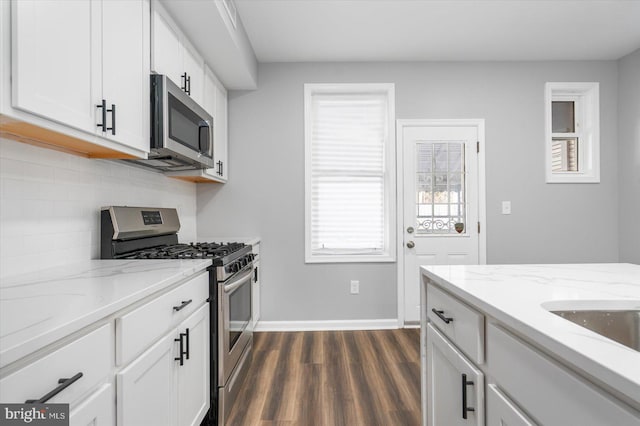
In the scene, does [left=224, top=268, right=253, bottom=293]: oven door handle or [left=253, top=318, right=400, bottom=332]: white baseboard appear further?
[left=253, top=318, right=400, bottom=332]: white baseboard

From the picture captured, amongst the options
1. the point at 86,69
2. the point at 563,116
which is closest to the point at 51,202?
the point at 86,69

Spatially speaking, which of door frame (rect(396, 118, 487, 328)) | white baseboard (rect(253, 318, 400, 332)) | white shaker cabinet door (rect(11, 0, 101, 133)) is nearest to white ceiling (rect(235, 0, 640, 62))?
door frame (rect(396, 118, 487, 328))

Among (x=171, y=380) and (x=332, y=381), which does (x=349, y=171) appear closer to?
(x=332, y=381)

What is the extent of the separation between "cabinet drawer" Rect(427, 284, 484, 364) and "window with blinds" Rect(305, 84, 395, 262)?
1.94m

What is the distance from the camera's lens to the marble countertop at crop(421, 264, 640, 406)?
55cm

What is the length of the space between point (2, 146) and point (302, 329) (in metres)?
2.65

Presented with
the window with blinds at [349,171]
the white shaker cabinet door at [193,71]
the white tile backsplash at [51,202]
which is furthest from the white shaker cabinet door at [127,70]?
the window with blinds at [349,171]

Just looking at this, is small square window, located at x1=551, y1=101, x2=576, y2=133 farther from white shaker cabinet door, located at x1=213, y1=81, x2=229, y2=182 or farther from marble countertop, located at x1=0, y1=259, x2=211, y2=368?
marble countertop, located at x1=0, y1=259, x2=211, y2=368

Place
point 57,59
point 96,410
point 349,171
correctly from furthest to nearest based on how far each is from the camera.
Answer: point 349,171 < point 57,59 < point 96,410

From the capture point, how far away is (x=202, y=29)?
2.17 meters

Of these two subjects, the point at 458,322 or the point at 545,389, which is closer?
the point at 545,389

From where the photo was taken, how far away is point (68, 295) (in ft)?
3.15

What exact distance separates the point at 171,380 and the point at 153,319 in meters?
0.33

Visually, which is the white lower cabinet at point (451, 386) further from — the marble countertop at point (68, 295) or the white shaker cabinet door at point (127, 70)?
the white shaker cabinet door at point (127, 70)
